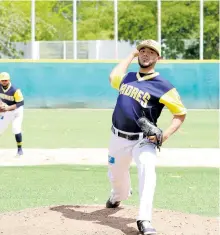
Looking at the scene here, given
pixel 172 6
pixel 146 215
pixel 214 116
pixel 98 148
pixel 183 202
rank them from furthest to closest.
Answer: pixel 172 6 → pixel 214 116 → pixel 98 148 → pixel 183 202 → pixel 146 215

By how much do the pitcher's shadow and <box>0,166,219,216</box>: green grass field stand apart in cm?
116

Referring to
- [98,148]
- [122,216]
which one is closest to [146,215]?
[122,216]

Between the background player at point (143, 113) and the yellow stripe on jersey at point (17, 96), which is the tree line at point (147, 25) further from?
the background player at point (143, 113)

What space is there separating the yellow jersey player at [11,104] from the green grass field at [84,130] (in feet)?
5.50

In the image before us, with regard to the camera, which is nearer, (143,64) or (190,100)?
(143,64)

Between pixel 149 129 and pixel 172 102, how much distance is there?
389 mm

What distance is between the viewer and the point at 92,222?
308 inches

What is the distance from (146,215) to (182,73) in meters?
21.9

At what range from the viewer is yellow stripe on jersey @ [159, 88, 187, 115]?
7555 mm

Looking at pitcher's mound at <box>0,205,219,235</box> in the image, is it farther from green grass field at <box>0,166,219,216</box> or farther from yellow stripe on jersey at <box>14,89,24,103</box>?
yellow stripe on jersey at <box>14,89,24,103</box>

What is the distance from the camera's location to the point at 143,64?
7.62 meters

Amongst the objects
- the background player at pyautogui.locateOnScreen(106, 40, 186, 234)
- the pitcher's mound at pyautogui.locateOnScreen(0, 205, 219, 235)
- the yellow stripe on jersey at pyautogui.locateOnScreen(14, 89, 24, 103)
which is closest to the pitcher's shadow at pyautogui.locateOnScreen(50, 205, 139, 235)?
the pitcher's mound at pyautogui.locateOnScreen(0, 205, 219, 235)

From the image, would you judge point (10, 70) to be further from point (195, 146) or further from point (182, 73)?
point (195, 146)

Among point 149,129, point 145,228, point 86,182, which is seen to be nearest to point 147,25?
point 86,182
